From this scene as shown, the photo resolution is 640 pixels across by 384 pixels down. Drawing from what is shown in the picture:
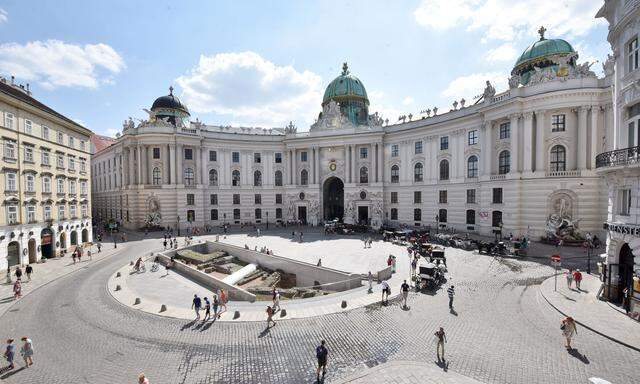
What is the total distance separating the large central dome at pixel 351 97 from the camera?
187ft

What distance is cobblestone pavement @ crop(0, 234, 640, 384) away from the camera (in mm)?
10656

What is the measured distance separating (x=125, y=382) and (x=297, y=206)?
145 feet

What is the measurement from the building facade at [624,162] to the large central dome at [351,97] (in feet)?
136

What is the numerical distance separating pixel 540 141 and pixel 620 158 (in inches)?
805

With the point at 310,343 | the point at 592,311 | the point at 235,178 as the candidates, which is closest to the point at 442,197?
the point at 592,311

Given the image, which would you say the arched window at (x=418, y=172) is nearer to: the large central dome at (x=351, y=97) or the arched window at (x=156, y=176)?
the large central dome at (x=351, y=97)

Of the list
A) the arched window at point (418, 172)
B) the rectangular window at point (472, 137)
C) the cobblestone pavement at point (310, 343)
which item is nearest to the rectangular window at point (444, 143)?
the rectangular window at point (472, 137)

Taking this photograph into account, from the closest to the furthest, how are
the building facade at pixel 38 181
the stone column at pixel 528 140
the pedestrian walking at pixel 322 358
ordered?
the pedestrian walking at pixel 322 358
the building facade at pixel 38 181
the stone column at pixel 528 140

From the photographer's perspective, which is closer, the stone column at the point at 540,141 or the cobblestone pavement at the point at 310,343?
the cobblestone pavement at the point at 310,343

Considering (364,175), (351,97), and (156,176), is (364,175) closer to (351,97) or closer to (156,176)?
(351,97)

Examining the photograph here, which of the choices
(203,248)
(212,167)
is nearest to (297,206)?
(212,167)

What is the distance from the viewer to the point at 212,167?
52.1 m

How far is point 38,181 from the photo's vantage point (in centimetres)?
2847

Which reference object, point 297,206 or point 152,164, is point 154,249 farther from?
point 297,206
